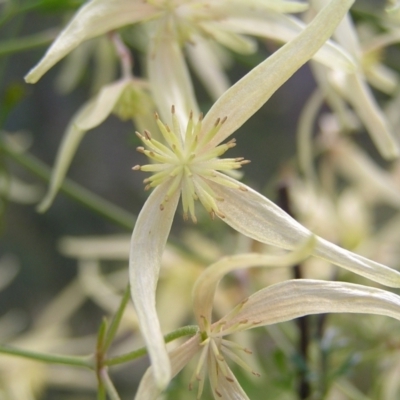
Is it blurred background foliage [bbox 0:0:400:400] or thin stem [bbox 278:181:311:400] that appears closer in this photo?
thin stem [bbox 278:181:311:400]

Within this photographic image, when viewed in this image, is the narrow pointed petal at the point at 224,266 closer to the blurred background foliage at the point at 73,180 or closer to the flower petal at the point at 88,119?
the flower petal at the point at 88,119

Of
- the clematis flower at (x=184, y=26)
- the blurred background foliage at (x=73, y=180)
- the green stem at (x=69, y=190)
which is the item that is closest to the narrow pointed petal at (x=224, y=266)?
the clematis flower at (x=184, y=26)

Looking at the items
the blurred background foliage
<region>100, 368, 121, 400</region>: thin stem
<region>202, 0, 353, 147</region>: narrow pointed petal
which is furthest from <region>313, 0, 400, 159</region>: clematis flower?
the blurred background foliage

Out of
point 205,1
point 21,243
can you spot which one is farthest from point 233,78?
point 205,1

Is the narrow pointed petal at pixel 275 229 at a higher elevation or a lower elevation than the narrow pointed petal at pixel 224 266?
higher

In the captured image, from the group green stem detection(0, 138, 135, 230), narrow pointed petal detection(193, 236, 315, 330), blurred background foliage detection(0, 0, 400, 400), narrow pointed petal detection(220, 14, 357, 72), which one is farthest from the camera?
blurred background foliage detection(0, 0, 400, 400)

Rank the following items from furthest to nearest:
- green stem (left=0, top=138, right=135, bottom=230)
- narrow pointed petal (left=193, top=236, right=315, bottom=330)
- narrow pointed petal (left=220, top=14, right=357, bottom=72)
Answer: green stem (left=0, top=138, right=135, bottom=230)
narrow pointed petal (left=220, top=14, right=357, bottom=72)
narrow pointed petal (left=193, top=236, right=315, bottom=330)

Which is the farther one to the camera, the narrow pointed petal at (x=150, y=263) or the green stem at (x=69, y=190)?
the green stem at (x=69, y=190)

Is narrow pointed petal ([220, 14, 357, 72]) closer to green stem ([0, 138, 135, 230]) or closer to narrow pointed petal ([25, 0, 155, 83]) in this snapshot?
narrow pointed petal ([25, 0, 155, 83])
